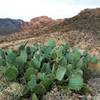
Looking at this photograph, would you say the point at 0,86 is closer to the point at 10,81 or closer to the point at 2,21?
the point at 10,81

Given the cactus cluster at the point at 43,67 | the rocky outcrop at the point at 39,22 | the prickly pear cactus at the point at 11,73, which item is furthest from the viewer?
the rocky outcrop at the point at 39,22

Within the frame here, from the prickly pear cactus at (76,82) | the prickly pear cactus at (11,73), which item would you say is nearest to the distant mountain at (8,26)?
the prickly pear cactus at (11,73)

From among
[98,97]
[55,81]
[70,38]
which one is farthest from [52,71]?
[70,38]

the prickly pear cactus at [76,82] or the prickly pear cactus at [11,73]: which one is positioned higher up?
the prickly pear cactus at [11,73]

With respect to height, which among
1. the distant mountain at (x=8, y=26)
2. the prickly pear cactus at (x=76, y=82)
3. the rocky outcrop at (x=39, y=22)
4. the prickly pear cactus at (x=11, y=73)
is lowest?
the distant mountain at (x=8, y=26)

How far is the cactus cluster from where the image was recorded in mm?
7766

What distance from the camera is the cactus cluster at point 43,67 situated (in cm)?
777

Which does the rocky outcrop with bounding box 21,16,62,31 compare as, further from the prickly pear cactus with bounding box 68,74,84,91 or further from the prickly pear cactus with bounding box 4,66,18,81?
the prickly pear cactus with bounding box 68,74,84,91

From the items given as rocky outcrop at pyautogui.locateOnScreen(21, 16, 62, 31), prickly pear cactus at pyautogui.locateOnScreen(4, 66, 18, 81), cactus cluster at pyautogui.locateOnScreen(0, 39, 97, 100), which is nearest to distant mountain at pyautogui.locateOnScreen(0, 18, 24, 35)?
rocky outcrop at pyautogui.locateOnScreen(21, 16, 62, 31)

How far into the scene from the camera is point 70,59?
8.73 metres

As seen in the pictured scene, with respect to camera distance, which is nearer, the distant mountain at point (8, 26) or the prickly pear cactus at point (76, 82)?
the prickly pear cactus at point (76, 82)

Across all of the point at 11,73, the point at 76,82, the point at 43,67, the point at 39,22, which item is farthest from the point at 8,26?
the point at 76,82

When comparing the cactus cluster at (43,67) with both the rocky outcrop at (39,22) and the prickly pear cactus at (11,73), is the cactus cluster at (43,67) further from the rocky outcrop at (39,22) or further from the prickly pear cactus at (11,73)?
the rocky outcrop at (39,22)

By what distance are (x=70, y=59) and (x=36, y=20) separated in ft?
65.1
